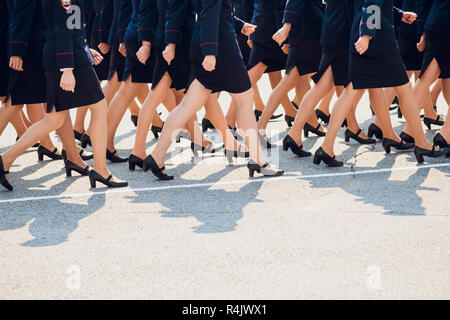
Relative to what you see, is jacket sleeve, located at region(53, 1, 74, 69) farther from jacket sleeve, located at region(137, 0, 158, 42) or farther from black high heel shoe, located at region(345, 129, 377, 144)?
black high heel shoe, located at region(345, 129, 377, 144)

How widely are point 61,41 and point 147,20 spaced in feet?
3.81

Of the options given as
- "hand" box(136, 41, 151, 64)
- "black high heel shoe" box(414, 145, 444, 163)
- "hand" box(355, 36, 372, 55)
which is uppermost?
"hand" box(355, 36, 372, 55)

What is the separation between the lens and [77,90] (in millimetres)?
5828

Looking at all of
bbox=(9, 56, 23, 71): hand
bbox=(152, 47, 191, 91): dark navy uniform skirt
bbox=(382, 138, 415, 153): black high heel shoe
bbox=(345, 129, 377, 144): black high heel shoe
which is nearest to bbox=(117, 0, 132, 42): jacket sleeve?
bbox=(152, 47, 191, 91): dark navy uniform skirt

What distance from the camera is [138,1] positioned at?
6.79m

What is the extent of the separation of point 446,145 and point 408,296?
3.36m

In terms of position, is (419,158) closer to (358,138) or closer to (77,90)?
(358,138)

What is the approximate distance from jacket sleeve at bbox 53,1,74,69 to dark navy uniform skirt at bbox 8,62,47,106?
2.54ft

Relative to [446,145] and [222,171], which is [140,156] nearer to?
[222,171]

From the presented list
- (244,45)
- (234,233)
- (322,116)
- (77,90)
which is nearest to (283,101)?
(322,116)

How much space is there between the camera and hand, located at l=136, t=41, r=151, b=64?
6.68 metres

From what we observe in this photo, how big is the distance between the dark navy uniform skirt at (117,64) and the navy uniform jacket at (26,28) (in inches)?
49.7
